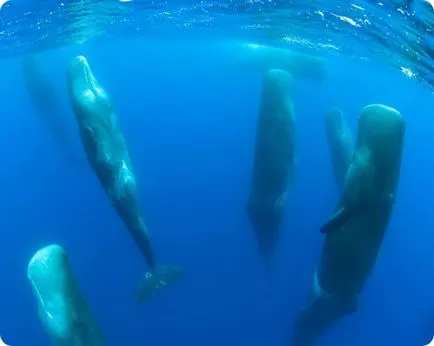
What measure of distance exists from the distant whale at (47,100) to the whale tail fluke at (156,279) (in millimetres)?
6610

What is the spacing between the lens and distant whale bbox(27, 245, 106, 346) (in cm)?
615

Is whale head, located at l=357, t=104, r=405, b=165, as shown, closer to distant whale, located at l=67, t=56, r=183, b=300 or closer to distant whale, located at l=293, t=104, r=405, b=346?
distant whale, located at l=293, t=104, r=405, b=346

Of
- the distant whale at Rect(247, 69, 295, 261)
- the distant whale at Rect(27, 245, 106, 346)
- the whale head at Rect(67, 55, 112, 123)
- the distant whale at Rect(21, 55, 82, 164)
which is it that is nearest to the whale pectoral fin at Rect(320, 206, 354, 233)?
the distant whale at Rect(247, 69, 295, 261)

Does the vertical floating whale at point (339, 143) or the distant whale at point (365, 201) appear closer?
the distant whale at point (365, 201)

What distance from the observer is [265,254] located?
410 inches

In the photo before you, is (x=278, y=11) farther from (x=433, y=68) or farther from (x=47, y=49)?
→ (x=47, y=49)

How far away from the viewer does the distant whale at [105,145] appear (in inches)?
334

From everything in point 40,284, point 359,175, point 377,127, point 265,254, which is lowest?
point 265,254

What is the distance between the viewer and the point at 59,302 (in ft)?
20.3

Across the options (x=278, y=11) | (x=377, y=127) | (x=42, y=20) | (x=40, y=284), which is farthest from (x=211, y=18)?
(x=40, y=284)

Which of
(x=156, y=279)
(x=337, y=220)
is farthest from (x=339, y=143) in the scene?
(x=156, y=279)

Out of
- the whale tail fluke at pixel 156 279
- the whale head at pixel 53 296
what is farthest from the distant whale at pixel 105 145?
the whale head at pixel 53 296

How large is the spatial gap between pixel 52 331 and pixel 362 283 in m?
4.47

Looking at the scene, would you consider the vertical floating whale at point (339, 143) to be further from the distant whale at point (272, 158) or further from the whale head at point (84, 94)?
the whale head at point (84, 94)
